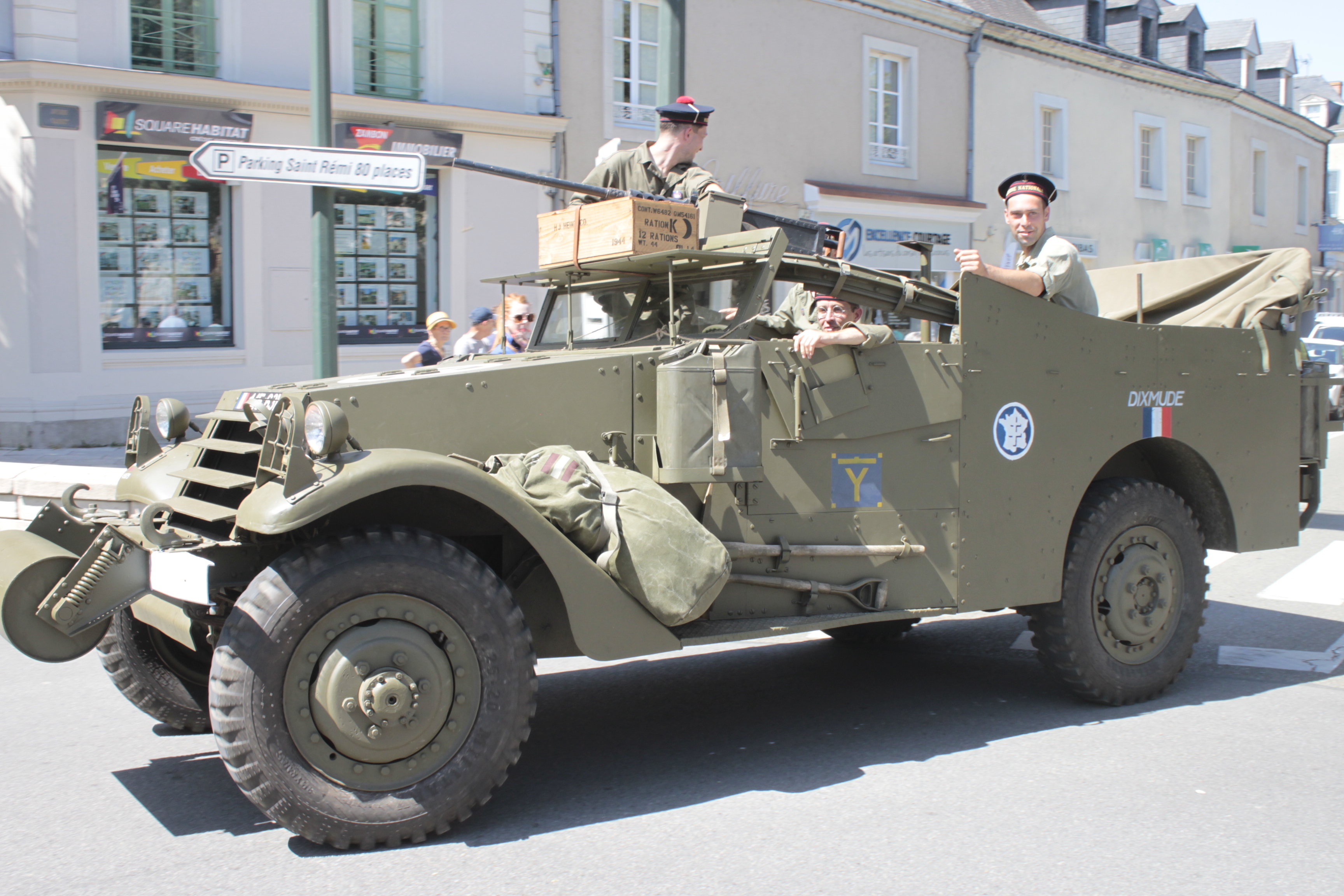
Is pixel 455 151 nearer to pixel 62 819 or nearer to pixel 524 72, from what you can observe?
pixel 524 72

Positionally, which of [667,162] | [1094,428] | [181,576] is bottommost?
[181,576]

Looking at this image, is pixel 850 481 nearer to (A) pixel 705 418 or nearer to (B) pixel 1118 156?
(A) pixel 705 418

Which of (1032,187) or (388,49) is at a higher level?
(388,49)

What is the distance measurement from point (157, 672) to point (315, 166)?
3.04 m

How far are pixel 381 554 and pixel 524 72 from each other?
13.0 m

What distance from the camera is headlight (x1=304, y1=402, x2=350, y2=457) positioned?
11.6ft

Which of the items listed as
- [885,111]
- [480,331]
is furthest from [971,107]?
[480,331]

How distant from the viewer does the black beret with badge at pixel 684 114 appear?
562cm

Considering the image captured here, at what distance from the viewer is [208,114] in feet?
43.4

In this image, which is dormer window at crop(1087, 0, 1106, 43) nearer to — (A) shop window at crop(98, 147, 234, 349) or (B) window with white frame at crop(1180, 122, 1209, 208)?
(B) window with white frame at crop(1180, 122, 1209, 208)

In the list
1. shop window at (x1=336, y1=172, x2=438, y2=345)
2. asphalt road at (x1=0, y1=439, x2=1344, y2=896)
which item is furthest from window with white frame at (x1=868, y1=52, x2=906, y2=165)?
asphalt road at (x1=0, y1=439, x2=1344, y2=896)

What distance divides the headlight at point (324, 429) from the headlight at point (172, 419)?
55.0 inches

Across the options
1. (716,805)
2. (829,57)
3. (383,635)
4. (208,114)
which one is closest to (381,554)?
(383,635)

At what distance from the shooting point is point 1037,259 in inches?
210
